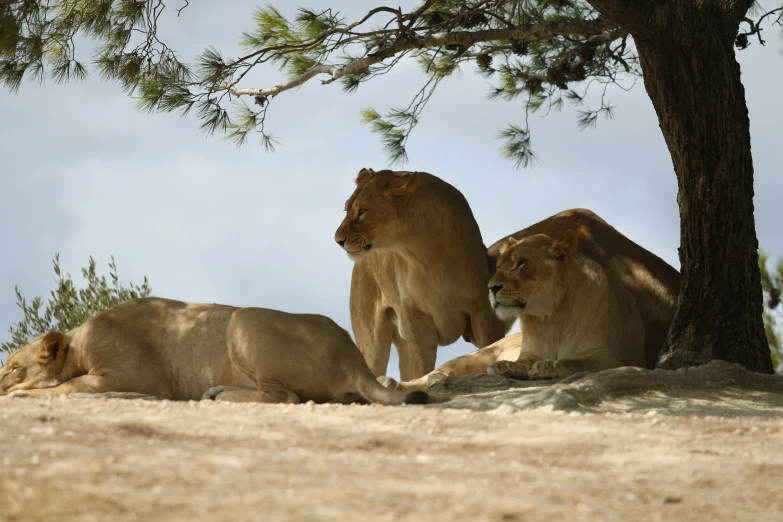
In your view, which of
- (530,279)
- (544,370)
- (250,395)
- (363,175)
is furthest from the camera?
(363,175)

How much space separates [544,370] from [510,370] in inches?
9.9

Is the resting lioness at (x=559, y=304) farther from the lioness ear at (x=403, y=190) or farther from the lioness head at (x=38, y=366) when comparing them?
the lioness head at (x=38, y=366)

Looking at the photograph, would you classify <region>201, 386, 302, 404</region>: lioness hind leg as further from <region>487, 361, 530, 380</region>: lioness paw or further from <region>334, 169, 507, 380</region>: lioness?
<region>334, 169, 507, 380</region>: lioness

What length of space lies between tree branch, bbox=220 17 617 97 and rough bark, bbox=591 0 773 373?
63 cm

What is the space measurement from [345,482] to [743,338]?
17.9 feet

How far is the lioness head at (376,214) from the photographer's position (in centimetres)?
856

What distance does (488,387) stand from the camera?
22.9 ft

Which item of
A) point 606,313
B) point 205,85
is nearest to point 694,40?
point 606,313

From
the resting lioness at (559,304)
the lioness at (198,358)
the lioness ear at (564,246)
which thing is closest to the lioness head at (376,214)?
the resting lioness at (559,304)

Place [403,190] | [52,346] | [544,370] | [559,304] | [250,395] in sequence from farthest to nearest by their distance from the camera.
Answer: [403,190] < [559,304] < [544,370] < [52,346] < [250,395]

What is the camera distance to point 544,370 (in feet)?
23.5

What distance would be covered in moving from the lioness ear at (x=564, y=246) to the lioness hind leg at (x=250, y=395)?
94.4 inches

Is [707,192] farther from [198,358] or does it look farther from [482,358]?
[198,358]

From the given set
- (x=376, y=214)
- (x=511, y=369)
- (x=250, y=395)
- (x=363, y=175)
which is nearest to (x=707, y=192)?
(x=511, y=369)
